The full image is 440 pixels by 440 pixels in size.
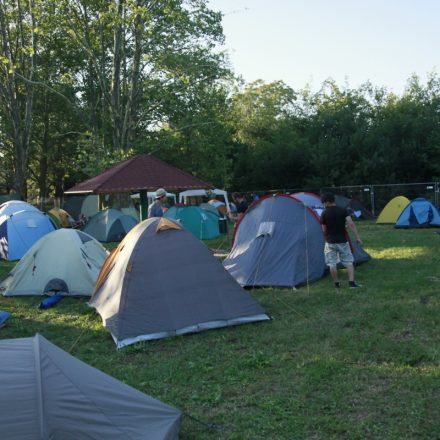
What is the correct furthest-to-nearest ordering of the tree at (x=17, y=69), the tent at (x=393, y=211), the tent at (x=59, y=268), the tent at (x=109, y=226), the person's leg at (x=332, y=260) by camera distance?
the tree at (x=17, y=69)
the tent at (x=393, y=211)
the tent at (x=109, y=226)
the tent at (x=59, y=268)
the person's leg at (x=332, y=260)

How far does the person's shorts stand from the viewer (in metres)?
8.95

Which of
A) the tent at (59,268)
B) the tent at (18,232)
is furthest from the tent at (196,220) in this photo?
the tent at (59,268)

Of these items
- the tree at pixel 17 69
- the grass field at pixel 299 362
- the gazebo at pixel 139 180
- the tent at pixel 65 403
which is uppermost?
the tree at pixel 17 69

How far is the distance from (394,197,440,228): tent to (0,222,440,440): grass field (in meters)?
10.8

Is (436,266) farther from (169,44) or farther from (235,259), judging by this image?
(169,44)

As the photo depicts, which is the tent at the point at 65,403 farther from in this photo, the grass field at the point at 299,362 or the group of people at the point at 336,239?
the group of people at the point at 336,239

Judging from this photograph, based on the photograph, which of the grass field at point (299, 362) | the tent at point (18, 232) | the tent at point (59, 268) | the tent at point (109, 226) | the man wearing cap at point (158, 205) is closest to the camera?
the grass field at point (299, 362)

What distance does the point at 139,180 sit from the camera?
959 cm

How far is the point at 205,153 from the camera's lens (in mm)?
27938

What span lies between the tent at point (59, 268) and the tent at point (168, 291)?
2.35 m

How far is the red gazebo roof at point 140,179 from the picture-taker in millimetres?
9320

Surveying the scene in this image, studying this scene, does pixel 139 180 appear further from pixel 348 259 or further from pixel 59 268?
pixel 348 259

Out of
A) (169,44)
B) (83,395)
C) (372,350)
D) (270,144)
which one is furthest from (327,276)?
(270,144)

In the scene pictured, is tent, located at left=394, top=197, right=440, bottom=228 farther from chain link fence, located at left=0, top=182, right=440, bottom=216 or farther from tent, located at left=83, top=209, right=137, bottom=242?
tent, located at left=83, top=209, right=137, bottom=242
